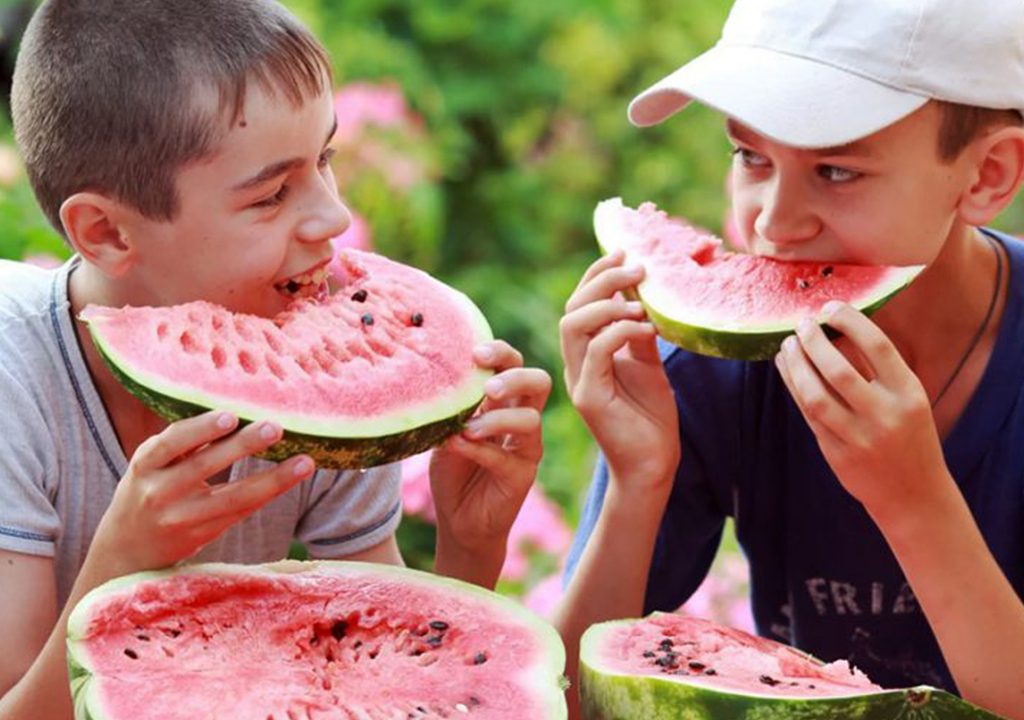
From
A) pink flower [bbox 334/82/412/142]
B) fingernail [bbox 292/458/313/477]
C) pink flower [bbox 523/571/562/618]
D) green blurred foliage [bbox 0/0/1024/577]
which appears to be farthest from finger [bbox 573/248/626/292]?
pink flower [bbox 334/82/412/142]

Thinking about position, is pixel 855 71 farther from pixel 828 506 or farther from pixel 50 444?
pixel 50 444

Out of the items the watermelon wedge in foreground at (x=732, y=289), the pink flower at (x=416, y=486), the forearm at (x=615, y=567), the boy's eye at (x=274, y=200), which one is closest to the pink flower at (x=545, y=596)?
the pink flower at (x=416, y=486)

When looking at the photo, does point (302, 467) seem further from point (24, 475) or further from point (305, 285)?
point (24, 475)

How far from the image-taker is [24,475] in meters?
2.13

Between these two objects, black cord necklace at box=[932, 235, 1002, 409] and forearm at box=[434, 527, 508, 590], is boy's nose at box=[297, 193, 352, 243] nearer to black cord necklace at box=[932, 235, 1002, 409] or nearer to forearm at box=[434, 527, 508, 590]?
forearm at box=[434, 527, 508, 590]

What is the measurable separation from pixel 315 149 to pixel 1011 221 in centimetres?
519

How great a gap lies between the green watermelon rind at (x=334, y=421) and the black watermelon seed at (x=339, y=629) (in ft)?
0.67

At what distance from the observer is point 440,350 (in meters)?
2.10

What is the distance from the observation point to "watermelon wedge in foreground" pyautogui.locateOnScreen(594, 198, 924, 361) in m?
2.19

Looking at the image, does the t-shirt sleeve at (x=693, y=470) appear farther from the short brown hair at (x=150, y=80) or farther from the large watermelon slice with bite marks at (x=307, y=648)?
the short brown hair at (x=150, y=80)

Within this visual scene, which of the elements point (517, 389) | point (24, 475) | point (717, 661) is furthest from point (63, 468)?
point (717, 661)

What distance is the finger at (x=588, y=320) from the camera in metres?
2.35

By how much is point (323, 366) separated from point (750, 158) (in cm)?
77

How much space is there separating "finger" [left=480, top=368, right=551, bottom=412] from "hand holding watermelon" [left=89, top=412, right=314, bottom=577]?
0.30 metres
